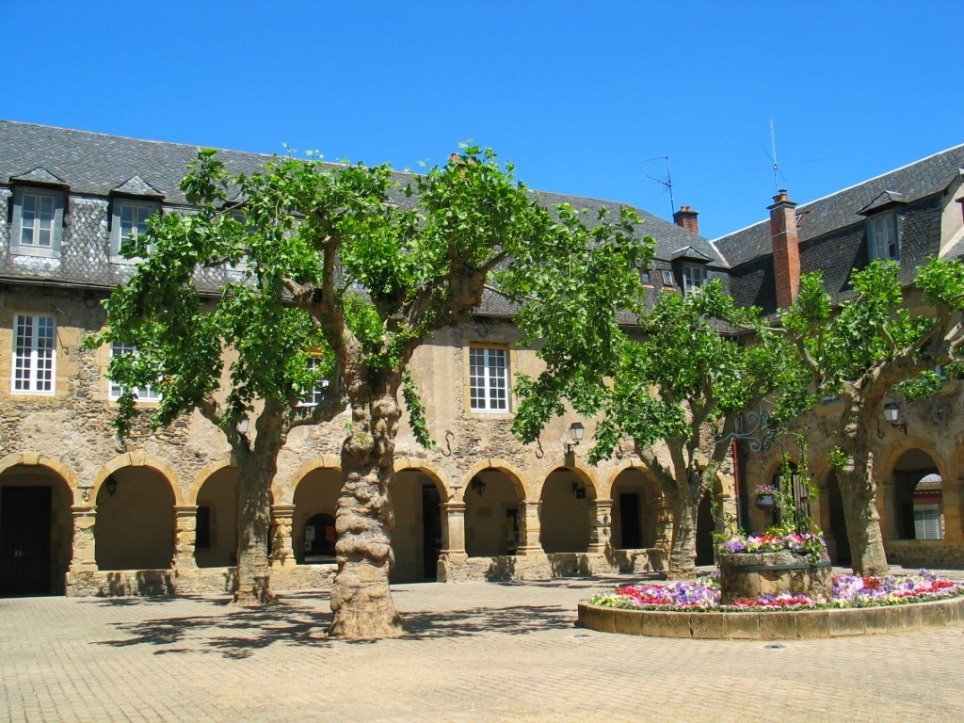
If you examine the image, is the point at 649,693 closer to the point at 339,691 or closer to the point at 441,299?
the point at 339,691

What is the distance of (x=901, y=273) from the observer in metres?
21.9

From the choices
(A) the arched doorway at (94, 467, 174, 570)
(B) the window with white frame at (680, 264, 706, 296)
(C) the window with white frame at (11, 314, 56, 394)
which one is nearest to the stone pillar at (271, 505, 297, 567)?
(A) the arched doorway at (94, 467, 174, 570)

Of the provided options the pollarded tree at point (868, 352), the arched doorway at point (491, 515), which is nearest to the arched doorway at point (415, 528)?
the arched doorway at point (491, 515)

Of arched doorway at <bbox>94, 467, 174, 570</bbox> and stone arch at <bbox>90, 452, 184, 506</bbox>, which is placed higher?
stone arch at <bbox>90, 452, 184, 506</bbox>

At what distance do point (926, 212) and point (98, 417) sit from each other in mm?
18066

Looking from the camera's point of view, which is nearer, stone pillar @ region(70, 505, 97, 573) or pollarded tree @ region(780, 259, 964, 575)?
pollarded tree @ region(780, 259, 964, 575)

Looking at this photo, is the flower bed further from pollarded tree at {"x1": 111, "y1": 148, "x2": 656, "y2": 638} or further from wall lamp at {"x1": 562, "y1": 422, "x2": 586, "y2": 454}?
wall lamp at {"x1": 562, "y1": 422, "x2": 586, "y2": 454}

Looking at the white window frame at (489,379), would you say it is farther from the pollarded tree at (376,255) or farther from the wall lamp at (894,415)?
the pollarded tree at (376,255)

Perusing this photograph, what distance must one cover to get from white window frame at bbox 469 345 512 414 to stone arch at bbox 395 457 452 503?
1.68 m

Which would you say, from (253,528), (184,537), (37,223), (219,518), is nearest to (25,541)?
(219,518)

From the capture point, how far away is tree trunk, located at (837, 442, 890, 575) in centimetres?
1482

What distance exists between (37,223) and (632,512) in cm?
1604

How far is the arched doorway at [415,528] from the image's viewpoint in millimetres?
23578

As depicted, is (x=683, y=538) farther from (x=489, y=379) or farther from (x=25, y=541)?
(x=25, y=541)
